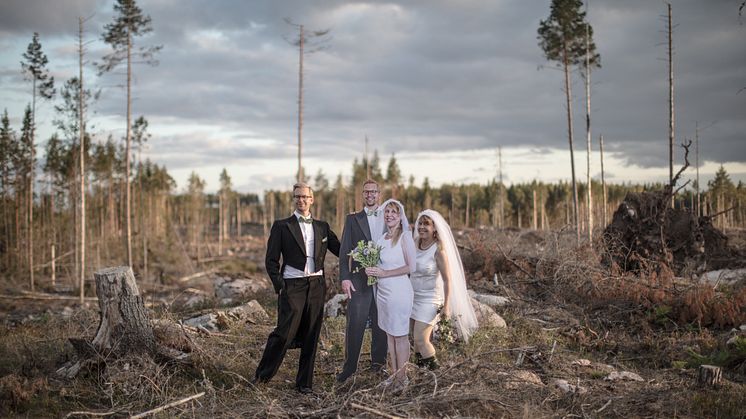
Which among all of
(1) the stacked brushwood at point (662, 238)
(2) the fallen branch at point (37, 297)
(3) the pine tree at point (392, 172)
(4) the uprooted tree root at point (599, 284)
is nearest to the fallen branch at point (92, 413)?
(4) the uprooted tree root at point (599, 284)

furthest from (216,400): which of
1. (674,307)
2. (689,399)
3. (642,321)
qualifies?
(674,307)

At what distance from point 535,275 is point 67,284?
26.0 m

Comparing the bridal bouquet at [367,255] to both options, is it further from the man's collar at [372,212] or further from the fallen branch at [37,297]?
the fallen branch at [37,297]

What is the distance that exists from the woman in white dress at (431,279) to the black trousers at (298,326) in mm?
1178

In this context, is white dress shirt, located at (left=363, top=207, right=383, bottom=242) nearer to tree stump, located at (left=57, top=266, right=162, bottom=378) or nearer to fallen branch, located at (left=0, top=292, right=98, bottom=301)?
tree stump, located at (left=57, top=266, right=162, bottom=378)

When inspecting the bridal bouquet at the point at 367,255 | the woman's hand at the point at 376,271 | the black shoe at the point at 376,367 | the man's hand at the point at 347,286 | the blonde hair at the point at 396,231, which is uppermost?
the blonde hair at the point at 396,231

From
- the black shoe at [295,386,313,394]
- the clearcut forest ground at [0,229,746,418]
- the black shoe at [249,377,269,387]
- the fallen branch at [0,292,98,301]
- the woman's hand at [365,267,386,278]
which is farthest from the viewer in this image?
the fallen branch at [0,292,98,301]

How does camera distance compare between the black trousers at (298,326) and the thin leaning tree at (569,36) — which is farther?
the thin leaning tree at (569,36)

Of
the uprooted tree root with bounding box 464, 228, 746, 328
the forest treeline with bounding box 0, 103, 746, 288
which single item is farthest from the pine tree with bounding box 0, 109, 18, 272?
the uprooted tree root with bounding box 464, 228, 746, 328

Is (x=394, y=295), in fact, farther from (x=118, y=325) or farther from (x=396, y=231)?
(x=118, y=325)

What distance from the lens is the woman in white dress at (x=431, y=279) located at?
670cm

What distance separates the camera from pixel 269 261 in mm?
6812

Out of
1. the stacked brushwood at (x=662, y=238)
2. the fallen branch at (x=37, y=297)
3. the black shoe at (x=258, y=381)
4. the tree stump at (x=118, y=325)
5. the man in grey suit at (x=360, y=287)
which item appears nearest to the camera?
the man in grey suit at (x=360, y=287)

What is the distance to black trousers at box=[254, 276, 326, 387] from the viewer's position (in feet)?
22.2
